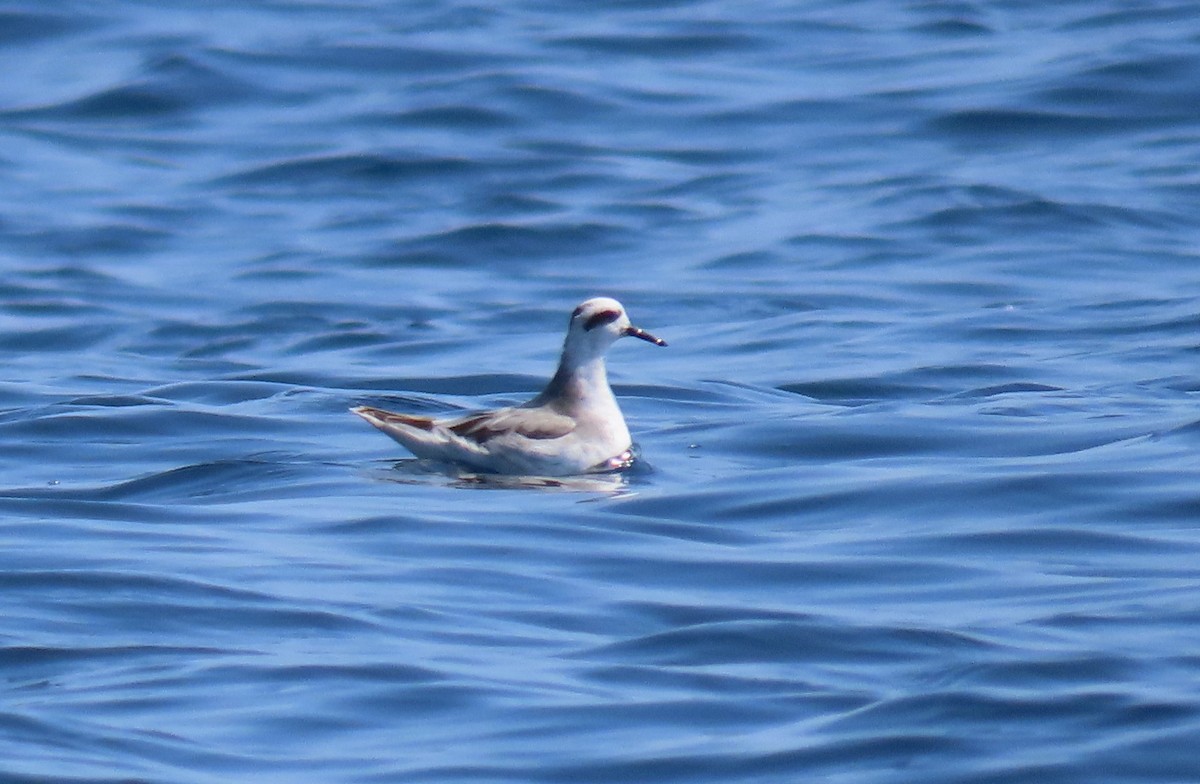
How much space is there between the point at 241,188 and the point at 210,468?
12.9 meters

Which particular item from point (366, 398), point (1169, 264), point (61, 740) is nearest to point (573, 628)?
point (61, 740)

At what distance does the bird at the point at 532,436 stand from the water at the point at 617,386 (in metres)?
0.31

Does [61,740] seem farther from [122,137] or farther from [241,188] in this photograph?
[122,137]

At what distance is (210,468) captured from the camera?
12094 millimetres

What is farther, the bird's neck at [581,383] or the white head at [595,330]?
the white head at [595,330]

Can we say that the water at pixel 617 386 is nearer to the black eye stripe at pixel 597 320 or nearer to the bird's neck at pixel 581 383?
the bird's neck at pixel 581 383

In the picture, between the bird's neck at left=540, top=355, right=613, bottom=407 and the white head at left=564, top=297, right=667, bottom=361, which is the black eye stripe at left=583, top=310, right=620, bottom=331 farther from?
the bird's neck at left=540, top=355, right=613, bottom=407

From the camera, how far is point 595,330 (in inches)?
520

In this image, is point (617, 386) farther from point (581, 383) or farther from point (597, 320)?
point (581, 383)

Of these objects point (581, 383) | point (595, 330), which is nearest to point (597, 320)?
point (595, 330)

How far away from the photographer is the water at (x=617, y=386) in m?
7.43

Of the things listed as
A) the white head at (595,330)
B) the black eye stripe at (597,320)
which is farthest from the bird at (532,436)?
the black eye stripe at (597,320)

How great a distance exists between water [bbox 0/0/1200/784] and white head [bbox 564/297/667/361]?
69 cm

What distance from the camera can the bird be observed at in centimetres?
1237
